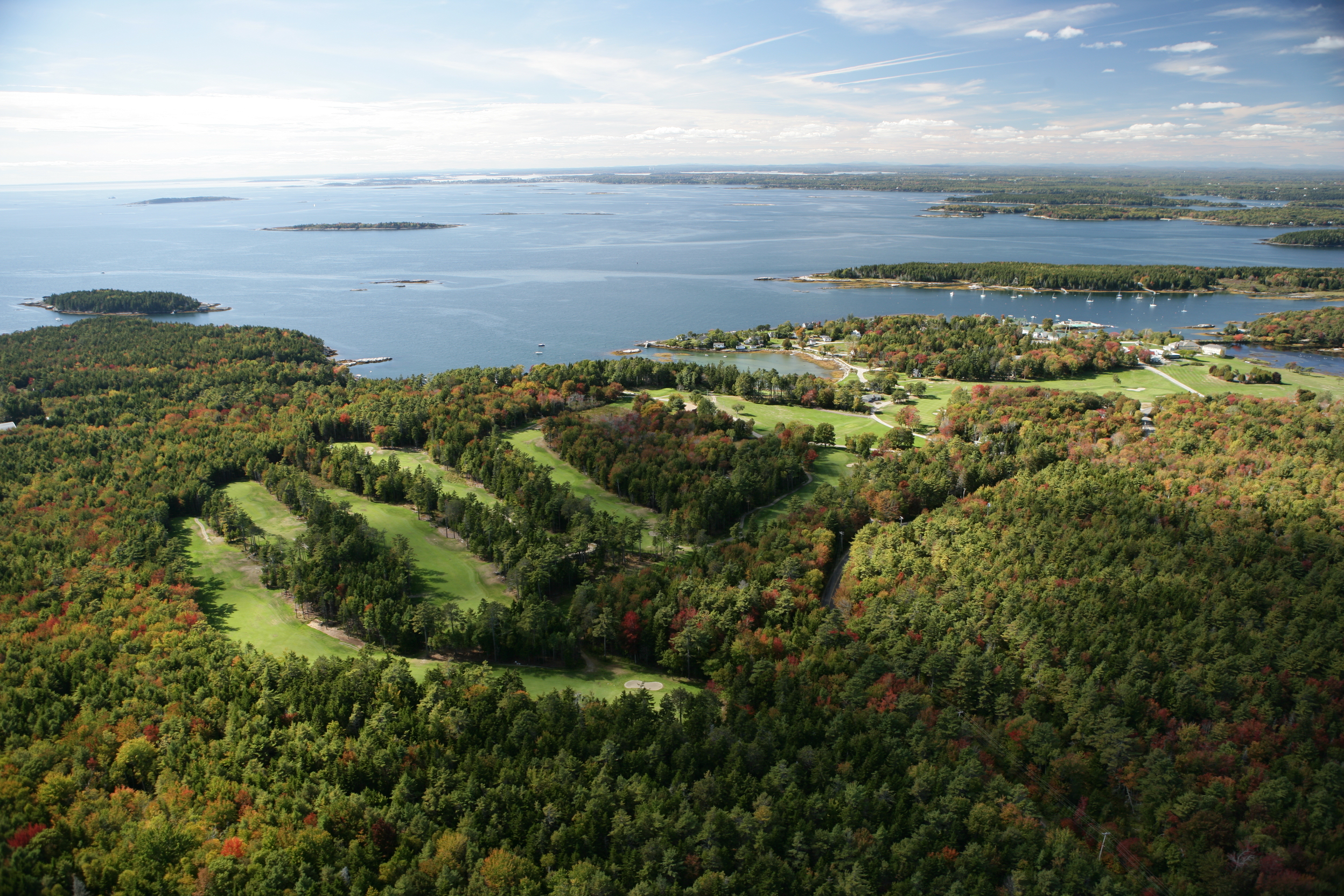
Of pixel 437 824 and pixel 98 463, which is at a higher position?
pixel 98 463

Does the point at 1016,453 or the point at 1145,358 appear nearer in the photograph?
the point at 1016,453

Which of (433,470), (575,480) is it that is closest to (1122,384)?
(575,480)

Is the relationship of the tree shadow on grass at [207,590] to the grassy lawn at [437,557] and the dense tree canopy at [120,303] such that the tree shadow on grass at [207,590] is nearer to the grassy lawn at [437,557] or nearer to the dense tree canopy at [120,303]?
the grassy lawn at [437,557]

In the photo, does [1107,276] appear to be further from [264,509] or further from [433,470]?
[264,509]

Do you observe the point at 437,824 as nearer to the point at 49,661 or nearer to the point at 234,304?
the point at 49,661

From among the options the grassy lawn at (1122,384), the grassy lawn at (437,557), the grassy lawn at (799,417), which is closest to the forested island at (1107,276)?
the grassy lawn at (1122,384)

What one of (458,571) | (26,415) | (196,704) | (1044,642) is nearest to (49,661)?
(196,704)
